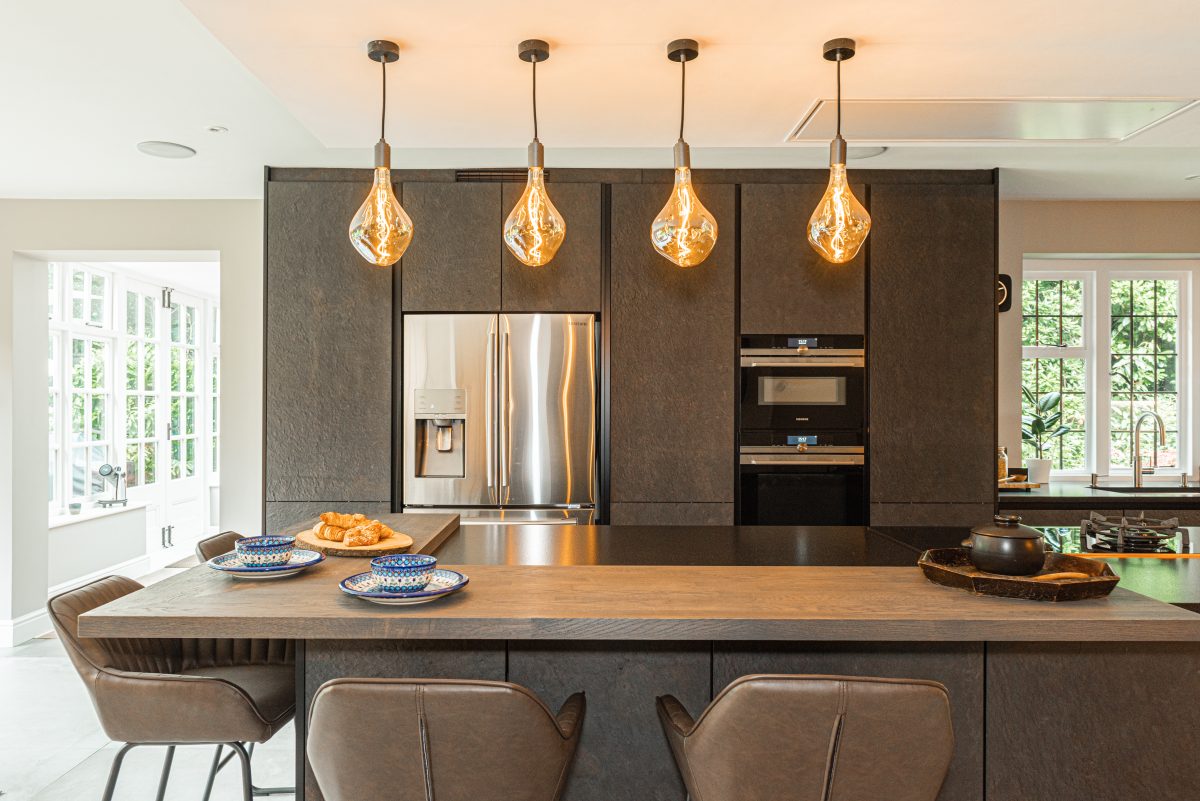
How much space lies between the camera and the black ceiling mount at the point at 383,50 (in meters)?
1.88

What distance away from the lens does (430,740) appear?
123 centimetres

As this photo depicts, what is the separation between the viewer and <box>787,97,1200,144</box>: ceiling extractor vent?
223 centimetres

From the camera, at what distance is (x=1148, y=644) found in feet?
5.26

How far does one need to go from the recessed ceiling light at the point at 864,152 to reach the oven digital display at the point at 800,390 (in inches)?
38.7

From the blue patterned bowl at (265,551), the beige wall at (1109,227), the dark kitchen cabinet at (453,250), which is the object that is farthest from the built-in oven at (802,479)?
the blue patterned bowl at (265,551)

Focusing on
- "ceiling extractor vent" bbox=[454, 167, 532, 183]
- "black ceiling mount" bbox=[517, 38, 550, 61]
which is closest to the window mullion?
"ceiling extractor vent" bbox=[454, 167, 532, 183]

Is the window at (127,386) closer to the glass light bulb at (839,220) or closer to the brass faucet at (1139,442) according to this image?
the glass light bulb at (839,220)

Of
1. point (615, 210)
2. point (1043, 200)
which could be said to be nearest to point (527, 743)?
point (615, 210)

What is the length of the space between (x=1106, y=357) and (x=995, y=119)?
2.94 m

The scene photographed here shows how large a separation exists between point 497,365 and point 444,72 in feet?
5.62

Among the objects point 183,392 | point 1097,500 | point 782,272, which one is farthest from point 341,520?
point 183,392

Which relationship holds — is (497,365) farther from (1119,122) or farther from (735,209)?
(1119,122)

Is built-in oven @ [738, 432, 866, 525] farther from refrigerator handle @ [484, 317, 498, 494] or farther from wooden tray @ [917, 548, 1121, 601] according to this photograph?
wooden tray @ [917, 548, 1121, 601]

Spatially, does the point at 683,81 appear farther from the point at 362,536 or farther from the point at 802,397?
the point at 802,397
